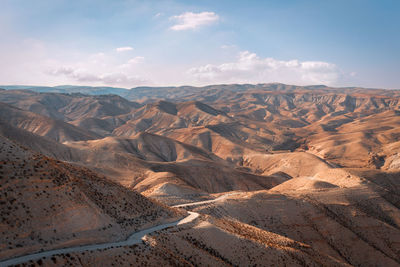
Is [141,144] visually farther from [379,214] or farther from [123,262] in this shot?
[123,262]

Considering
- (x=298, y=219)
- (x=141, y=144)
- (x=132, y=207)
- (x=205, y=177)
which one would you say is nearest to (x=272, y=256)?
(x=132, y=207)

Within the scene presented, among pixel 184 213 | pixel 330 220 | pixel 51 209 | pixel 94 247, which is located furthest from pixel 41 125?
pixel 94 247

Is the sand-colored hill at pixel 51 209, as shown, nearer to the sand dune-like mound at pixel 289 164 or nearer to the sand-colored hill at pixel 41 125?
the sand dune-like mound at pixel 289 164

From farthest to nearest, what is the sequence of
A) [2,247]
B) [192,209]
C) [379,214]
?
[379,214] < [192,209] < [2,247]

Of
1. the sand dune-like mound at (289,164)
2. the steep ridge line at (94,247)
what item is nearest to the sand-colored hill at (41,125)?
the sand dune-like mound at (289,164)

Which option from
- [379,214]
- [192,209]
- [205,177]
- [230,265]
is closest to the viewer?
[230,265]

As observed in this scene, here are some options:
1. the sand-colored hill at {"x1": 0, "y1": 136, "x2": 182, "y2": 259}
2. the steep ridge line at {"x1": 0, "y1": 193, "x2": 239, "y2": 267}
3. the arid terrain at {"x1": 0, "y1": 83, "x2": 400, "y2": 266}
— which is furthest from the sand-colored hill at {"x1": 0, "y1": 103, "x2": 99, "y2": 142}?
the steep ridge line at {"x1": 0, "y1": 193, "x2": 239, "y2": 267}

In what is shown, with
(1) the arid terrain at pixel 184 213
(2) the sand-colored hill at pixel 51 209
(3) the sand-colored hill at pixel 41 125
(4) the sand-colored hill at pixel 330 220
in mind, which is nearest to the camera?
(2) the sand-colored hill at pixel 51 209

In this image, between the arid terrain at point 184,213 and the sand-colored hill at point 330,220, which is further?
the sand-colored hill at point 330,220

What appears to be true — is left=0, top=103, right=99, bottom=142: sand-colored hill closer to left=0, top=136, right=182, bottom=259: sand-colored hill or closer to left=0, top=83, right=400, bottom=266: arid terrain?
left=0, top=83, right=400, bottom=266: arid terrain

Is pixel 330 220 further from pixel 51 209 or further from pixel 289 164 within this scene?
pixel 289 164

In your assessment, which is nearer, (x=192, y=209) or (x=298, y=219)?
(x=192, y=209)
